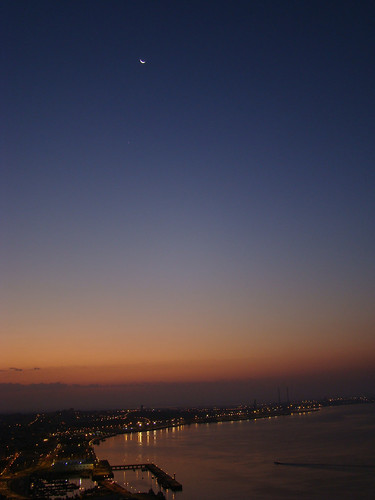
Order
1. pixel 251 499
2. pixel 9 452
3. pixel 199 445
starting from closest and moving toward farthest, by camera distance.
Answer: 1. pixel 251 499
2. pixel 9 452
3. pixel 199 445

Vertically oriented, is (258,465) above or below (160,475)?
below

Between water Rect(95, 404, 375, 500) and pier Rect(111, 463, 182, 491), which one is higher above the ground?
pier Rect(111, 463, 182, 491)

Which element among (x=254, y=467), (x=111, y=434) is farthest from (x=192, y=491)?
(x=111, y=434)

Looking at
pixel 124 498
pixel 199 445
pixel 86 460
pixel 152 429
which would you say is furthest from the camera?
pixel 152 429

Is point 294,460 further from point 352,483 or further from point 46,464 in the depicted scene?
point 46,464

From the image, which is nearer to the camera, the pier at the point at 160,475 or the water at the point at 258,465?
the water at the point at 258,465
